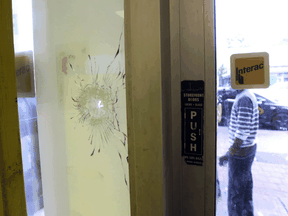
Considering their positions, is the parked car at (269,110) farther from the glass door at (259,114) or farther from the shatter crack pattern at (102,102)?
the shatter crack pattern at (102,102)

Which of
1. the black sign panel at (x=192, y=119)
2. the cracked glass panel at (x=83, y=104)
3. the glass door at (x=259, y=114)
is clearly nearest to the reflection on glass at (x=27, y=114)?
the cracked glass panel at (x=83, y=104)

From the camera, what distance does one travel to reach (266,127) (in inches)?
33.4

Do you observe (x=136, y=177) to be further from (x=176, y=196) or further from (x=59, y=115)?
(x=59, y=115)

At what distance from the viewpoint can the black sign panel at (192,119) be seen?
2.96ft

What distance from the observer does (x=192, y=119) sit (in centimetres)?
92

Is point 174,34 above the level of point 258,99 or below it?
above

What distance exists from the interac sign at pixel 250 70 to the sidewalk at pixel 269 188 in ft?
0.97

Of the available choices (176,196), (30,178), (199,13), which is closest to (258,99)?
(199,13)

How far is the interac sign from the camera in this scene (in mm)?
819

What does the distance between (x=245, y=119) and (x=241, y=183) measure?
293 millimetres

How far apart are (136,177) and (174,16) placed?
2.46 ft

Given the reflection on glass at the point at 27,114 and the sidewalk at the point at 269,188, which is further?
the reflection on glass at the point at 27,114

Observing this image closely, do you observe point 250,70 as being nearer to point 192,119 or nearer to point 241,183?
point 192,119

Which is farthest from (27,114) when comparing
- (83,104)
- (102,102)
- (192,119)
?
(192,119)
